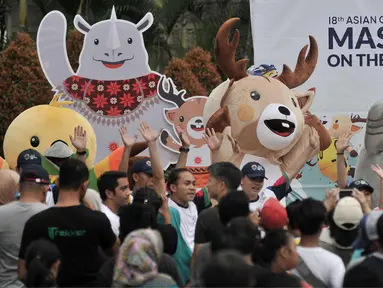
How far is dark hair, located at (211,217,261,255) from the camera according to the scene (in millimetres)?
4332

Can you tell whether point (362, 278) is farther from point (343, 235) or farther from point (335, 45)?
point (335, 45)

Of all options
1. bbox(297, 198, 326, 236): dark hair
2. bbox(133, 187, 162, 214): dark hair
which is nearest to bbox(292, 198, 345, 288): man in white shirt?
bbox(297, 198, 326, 236): dark hair

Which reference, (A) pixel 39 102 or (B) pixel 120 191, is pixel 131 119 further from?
(A) pixel 39 102

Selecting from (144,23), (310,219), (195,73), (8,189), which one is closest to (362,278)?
(310,219)

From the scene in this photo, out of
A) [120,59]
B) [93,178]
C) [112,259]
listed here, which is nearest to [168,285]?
[112,259]

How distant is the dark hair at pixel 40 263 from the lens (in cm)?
→ 429

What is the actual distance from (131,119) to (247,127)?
2.07m

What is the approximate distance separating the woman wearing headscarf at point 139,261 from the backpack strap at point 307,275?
0.81m

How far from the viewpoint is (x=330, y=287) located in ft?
15.9

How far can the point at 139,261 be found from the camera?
171 inches

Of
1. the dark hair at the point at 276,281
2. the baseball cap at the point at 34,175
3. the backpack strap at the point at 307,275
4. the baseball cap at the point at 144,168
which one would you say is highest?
the baseball cap at the point at 34,175

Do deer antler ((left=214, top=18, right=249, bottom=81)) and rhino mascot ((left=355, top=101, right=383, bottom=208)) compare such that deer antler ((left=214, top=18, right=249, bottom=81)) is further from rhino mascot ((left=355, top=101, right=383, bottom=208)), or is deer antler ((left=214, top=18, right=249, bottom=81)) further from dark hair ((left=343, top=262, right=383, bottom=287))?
dark hair ((left=343, top=262, right=383, bottom=287))

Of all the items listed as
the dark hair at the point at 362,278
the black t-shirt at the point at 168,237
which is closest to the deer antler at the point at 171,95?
the black t-shirt at the point at 168,237

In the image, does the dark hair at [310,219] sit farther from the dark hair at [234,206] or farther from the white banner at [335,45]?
the white banner at [335,45]
